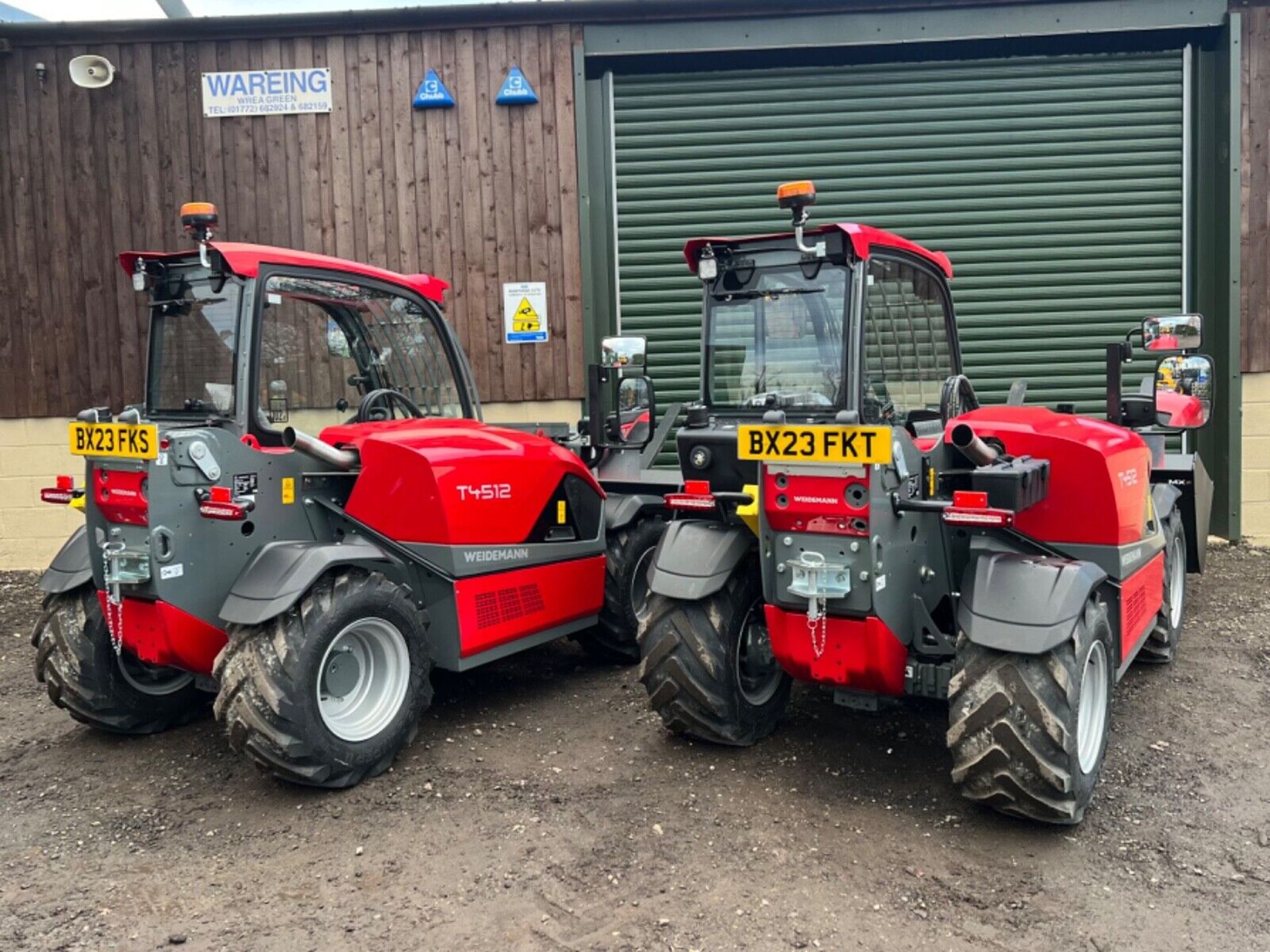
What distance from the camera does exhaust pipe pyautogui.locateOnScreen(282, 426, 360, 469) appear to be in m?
4.30

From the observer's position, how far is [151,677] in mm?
4793

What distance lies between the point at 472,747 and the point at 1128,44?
8.32m

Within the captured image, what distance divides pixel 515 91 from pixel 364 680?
598cm

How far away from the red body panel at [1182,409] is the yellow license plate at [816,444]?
3.47 metres

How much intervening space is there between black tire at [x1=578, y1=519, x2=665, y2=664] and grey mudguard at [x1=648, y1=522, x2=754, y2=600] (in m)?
1.40

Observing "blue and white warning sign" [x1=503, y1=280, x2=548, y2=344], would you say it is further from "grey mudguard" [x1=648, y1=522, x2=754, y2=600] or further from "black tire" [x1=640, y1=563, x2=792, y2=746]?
"black tire" [x1=640, y1=563, x2=792, y2=746]

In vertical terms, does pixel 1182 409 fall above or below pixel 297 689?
above

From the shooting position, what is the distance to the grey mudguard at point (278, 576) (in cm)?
396

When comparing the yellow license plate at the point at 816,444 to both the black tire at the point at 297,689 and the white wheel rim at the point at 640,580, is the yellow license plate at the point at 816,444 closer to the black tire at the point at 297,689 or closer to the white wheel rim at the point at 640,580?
the black tire at the point at 297,689

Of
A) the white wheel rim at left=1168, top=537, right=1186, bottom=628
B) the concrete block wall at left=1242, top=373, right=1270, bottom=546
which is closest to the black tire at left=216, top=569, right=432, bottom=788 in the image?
the white wheel rim at left=1168, top=537, right=1186, bottom=628

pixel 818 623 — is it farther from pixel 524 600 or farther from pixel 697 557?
pixel 524 600

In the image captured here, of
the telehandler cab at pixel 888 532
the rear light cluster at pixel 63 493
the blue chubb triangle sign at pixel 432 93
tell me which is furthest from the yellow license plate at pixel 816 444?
the blue chubb triangle sign at pixel 432 93

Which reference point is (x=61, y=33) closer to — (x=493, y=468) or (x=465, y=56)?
(x=465, y=56)

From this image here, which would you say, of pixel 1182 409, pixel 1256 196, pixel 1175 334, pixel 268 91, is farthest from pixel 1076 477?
pixel 268 91
